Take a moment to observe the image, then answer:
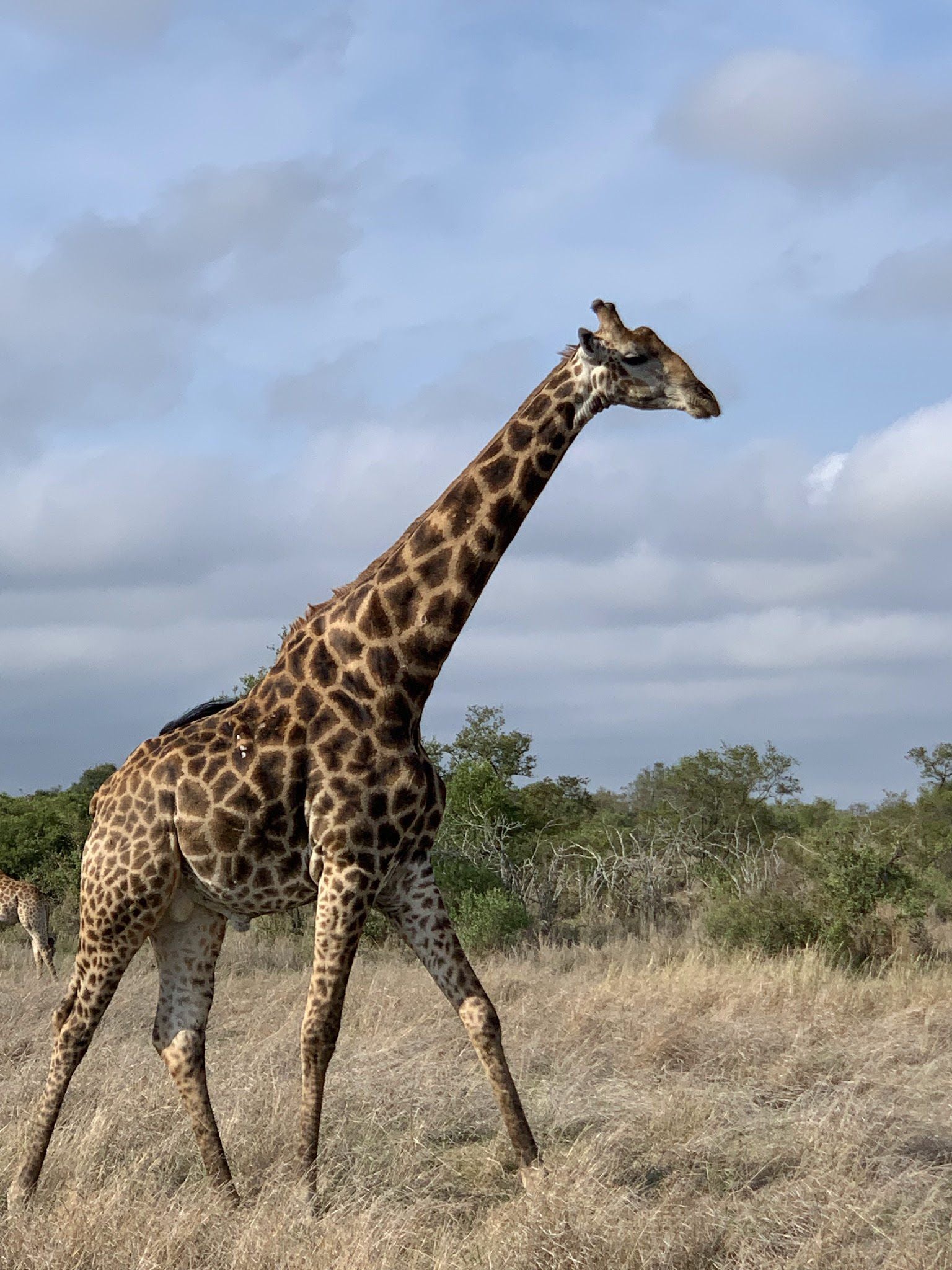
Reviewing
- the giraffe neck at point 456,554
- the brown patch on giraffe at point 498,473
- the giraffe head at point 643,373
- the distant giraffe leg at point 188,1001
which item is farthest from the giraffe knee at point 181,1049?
the giraffe head at point 643,373

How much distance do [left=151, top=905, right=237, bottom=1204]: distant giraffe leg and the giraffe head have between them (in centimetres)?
321

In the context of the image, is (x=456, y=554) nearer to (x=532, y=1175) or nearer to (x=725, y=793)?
(x=532, y=1175)

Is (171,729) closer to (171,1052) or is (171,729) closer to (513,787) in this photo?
(171,1052)

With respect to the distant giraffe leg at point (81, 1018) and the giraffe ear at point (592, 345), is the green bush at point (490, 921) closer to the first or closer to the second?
the distant giraffe leg at point (81, 1018)

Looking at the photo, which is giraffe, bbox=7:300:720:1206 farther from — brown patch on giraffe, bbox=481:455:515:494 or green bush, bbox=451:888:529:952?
green bush, bbox=451:888:529:952

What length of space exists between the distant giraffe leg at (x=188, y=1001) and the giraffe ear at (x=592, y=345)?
10.7 ft

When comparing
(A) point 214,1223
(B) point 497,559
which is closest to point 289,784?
(B) point 497,559

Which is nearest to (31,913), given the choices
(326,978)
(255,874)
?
(255,874)

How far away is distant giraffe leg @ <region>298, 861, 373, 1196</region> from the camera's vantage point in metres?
5.72

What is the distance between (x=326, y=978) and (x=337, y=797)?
30.9 inches

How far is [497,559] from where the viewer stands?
6109mm

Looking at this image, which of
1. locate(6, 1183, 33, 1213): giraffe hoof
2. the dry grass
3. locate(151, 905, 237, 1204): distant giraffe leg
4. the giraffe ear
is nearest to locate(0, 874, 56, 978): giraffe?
the dry grass

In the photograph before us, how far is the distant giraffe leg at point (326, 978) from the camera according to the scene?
5.72m

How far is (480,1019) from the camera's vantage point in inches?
231
